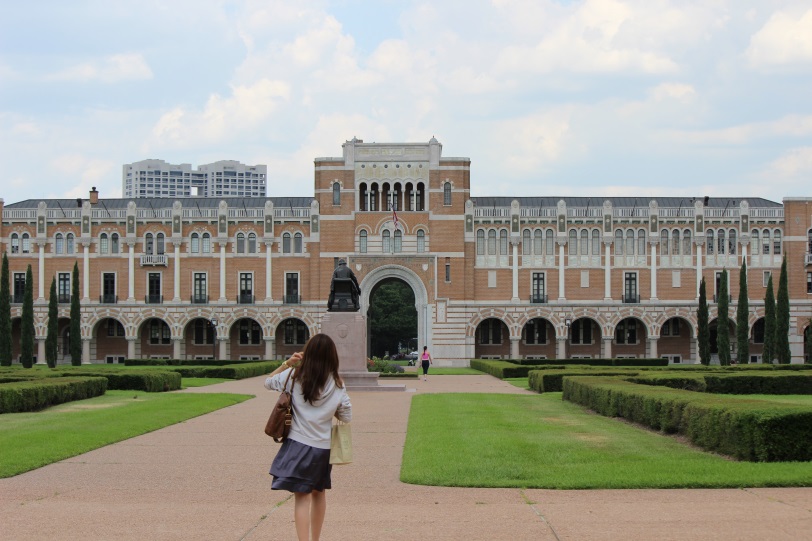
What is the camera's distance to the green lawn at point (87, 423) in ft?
53.1

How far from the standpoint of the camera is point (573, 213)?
67.2 metres

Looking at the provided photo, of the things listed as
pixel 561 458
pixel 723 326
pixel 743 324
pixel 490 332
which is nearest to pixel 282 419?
pixel 561 458

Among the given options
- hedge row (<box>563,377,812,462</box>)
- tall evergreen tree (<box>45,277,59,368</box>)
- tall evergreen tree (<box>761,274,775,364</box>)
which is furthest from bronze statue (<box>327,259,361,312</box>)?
tall evergreen tree (<box>761,274,775,364</box>)

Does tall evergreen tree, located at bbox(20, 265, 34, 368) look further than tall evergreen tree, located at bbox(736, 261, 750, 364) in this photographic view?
No

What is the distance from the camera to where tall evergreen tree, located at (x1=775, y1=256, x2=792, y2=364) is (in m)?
56.9

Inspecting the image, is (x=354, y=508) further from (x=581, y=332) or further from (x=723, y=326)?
(x=581, y=332)

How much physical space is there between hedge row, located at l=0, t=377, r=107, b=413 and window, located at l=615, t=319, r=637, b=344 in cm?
4426

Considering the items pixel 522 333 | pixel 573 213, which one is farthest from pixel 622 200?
pixel 522 333

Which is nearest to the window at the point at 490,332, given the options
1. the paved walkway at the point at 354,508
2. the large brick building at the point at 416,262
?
the large brick building at the point at 416,262

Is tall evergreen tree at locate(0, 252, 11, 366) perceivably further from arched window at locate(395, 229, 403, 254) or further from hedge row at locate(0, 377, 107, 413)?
hedge row at locate(0, 377, 107, 413)

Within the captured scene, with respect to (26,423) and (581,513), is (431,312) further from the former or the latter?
(581,513)

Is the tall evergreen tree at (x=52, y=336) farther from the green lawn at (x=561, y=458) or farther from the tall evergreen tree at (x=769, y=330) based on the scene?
the tall evergreen tree at (x=769, y=330)

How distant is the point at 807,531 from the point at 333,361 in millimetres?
5054

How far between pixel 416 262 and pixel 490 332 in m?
7.34
